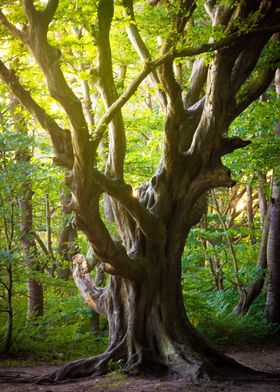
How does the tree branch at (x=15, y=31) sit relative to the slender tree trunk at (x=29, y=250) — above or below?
above

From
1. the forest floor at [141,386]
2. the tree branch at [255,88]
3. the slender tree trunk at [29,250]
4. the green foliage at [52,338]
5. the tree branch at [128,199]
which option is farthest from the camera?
the slender tree trunk at [29,250]

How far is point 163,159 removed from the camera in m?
8.06

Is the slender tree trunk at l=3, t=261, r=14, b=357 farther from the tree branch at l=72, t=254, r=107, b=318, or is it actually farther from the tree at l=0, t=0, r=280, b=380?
the tree at l=0, t=0, r=280, b=380

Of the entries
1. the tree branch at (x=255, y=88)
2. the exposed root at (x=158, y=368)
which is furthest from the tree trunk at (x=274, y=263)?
the exposed root at (x=158, y=368)

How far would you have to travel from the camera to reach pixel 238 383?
637 centimetres

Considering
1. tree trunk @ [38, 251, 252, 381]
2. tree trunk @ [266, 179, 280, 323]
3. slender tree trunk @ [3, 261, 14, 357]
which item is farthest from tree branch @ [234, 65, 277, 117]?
slender tree trunk @ [3, 261, 14, 357]

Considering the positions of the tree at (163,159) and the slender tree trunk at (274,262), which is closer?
the tree at (163,159)

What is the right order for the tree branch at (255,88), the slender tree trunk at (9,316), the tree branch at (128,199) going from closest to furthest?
the tree branch at (128,199) → the tree branch at (255,88) → the slender tree trunk at (9,316)

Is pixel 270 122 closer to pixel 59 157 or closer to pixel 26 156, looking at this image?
pixel 26 156

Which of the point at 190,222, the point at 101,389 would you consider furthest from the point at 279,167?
the point at 101,389

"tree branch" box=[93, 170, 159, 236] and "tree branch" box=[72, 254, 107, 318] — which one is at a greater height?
"tree branch" box=[93, 170, 159, 236]

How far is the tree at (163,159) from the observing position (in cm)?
620

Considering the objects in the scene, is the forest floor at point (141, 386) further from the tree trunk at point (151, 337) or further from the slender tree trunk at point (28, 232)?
the slender tree trunk at point (28, 232)

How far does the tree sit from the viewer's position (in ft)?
20.4
